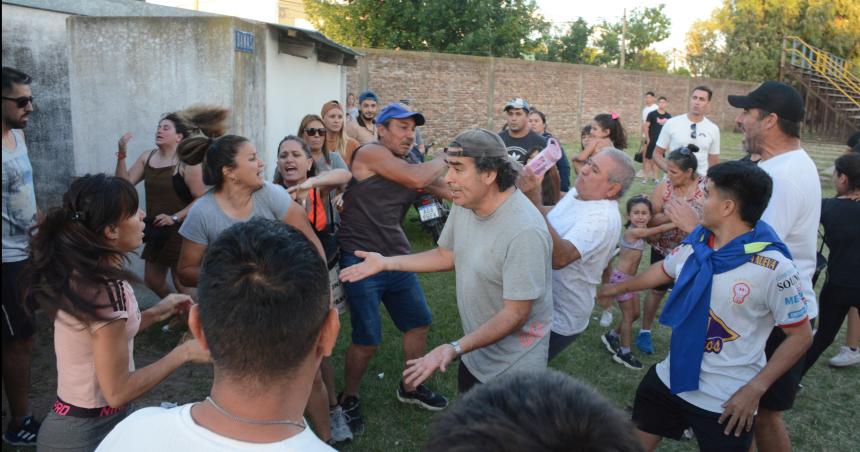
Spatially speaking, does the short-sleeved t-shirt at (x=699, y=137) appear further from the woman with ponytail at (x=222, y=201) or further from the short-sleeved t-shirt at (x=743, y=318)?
the woman with ponytail at (x=222, y=201)

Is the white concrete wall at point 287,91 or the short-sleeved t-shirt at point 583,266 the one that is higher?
the white concrete wall at point 287,91

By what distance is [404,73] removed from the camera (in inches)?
706

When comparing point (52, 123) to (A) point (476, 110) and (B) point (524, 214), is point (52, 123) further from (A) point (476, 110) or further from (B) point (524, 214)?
(A) point (476, 110)

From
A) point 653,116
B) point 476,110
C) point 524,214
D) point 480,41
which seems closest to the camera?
point 524,214

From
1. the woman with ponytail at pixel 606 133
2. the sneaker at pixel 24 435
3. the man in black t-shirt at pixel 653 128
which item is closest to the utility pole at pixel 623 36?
the man in black t-shirt at pixel 653 128

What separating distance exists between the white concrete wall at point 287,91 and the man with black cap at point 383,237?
2.74 metres

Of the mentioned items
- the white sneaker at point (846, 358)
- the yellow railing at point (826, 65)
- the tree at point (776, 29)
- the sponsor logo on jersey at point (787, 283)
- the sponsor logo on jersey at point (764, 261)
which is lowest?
the white sneaker at point (846, 358)

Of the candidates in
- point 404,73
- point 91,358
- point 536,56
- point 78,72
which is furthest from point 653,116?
point 536,56

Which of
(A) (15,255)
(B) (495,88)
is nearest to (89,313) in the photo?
(A) (15,255)

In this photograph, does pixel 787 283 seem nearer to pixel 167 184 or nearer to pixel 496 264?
pixel 496 264

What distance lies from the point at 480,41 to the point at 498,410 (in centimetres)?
2484

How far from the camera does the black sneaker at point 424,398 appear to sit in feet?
14.3

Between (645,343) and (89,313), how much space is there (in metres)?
4.52

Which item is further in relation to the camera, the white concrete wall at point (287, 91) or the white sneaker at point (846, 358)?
the white concrete wall at point (287, 91)
